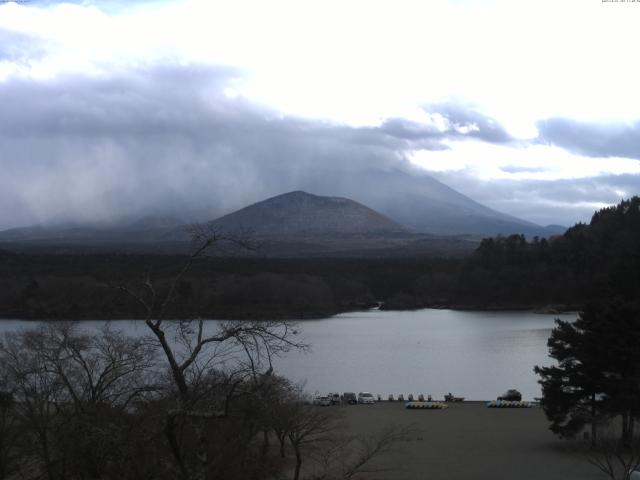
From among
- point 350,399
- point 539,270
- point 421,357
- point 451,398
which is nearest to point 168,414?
point 350,399

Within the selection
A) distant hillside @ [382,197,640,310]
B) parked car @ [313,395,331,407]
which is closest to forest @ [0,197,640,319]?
distant hillside @ [382,197,640,310]

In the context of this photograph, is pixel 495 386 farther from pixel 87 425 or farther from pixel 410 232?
pixel 410 232

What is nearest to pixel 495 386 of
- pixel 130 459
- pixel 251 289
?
pixel 130 459

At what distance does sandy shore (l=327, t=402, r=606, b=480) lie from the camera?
15.2 meters

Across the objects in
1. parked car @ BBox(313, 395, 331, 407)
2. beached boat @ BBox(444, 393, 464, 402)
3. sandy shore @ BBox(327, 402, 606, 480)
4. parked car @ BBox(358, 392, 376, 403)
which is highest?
parked car @ BBox(313, 395, 331, 407)

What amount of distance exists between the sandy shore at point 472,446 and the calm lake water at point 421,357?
522 centimetres

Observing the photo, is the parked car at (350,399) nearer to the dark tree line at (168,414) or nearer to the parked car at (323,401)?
the parked car at (323,401)

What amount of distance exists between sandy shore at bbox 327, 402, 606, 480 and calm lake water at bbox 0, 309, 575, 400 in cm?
522

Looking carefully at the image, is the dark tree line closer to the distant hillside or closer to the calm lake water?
the calm lake water

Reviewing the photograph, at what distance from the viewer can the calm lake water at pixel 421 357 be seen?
1187 inches

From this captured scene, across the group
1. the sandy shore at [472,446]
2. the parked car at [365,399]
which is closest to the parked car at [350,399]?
the parked car at [365,399]

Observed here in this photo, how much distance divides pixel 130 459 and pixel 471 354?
33.7 metres

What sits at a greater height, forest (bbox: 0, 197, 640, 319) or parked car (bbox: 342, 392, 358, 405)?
forest (bbox: 0, 197, 640, 319)

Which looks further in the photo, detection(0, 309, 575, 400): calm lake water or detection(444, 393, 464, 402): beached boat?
detection(0, 309, 575, 400): calm lake water
